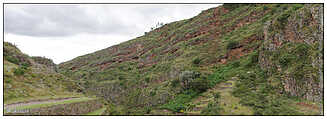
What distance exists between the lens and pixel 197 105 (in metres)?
14.6

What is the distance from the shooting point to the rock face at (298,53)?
11734mm

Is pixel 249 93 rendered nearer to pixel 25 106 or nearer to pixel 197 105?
pixel 197 105

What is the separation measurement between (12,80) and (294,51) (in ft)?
60.3

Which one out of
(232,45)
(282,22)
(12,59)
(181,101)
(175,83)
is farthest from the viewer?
(232,45)

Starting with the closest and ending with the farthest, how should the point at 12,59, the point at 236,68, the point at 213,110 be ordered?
the point at 213,110 → the point at 12,59 → the point at 236,68

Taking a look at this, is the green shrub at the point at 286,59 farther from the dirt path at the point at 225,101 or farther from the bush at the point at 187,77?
the bush at the point at 187,77

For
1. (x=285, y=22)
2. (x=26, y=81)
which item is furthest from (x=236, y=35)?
(x=26, y=81)

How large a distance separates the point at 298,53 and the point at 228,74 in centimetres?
629

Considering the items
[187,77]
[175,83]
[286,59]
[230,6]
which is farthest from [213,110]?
[230,6]

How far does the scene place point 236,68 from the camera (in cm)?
1948

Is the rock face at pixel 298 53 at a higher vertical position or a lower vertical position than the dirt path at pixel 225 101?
higher

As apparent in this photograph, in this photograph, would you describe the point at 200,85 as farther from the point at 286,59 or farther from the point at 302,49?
the point at 302,49

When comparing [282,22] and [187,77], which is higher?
[282,22]

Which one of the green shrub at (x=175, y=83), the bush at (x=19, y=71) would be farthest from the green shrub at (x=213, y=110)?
the bush at (x=19, y=71)
